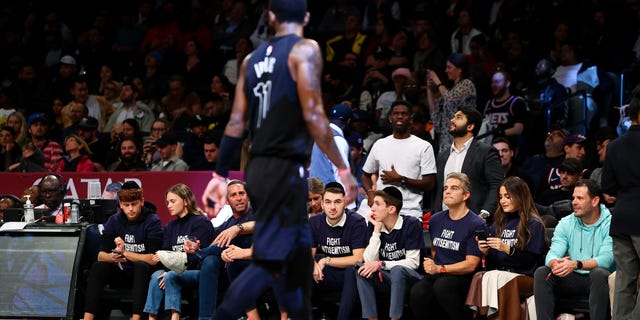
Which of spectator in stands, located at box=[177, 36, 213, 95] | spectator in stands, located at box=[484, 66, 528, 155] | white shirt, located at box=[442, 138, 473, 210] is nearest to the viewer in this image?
white shirt, located at box=[442, 138, 473, 210]

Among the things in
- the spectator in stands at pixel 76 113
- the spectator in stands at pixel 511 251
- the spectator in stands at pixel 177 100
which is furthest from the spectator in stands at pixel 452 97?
the spectator in stands at pixel 76 113

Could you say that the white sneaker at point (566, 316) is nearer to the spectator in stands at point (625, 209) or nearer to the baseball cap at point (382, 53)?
the spectator in stands at point (625, 209)

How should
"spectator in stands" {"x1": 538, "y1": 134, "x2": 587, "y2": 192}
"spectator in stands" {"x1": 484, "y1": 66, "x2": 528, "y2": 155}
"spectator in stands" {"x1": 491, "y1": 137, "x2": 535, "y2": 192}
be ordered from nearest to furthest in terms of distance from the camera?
"spectator in stands" {"x1": 491, "y1": 137, "x2": 535, "y2": 192}, "spectator in stands" {"x1": 538, "y1": 134, "x2": 587, "y2": 192}, "spectator in stands" {"x1": 484, "y1": 66, "x2": 528, "y2": 155}

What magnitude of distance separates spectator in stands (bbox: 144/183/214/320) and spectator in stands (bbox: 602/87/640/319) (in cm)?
372

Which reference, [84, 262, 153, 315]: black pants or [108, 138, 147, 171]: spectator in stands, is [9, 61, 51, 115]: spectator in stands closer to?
[108, 138, 147, 171]: spectator in stands

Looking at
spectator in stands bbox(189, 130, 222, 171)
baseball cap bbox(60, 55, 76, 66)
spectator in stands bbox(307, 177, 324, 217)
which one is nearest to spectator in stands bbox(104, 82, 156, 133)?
baseball cap bbox(60, 55, 76, 66)

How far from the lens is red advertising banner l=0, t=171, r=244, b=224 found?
36.1 ft

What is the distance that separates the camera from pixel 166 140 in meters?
12.0

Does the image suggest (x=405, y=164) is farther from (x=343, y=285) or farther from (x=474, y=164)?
(x=343, y=285)

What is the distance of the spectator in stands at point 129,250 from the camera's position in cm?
938

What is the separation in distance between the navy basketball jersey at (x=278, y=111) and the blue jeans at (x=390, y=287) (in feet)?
12.6

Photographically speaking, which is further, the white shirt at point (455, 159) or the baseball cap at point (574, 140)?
the baseball cap at point (574, 140)

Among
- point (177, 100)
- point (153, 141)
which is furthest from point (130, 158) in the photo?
point (177, 100)

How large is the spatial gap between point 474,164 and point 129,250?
3.24 meters
